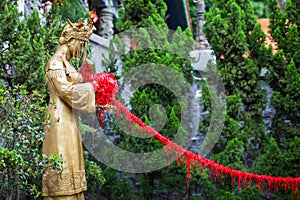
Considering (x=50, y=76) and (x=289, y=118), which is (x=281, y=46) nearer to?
(x=289, y=118)

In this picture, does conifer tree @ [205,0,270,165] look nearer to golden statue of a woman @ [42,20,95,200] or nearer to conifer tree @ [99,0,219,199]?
conifer tree @ [99,0,219,199]

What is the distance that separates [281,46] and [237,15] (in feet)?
2.62

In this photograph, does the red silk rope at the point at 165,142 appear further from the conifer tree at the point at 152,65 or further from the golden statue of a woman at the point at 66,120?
the conifer tree at the point at 152,65

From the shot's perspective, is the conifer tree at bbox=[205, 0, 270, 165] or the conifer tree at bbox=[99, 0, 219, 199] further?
the conifer tree at bbox=[205, 0, 270, 165]

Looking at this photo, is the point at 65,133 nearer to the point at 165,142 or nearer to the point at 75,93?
the point at 75,93

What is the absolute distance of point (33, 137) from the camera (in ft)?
13.7

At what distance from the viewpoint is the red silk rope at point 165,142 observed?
14.8 ft

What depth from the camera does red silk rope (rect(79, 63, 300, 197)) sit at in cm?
450

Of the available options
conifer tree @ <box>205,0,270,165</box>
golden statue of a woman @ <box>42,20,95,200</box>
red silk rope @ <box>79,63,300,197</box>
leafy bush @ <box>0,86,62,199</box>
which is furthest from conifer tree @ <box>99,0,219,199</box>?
leafy bush @ <box>0,86,62,199</box>

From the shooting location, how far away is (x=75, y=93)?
166 inches

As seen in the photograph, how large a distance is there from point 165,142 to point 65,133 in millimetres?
1817

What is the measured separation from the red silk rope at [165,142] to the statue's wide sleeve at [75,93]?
0.60ft

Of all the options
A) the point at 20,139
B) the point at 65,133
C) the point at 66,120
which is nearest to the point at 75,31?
the point at 66,120

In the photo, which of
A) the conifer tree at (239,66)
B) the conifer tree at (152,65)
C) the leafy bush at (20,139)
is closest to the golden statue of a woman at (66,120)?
the leafy bush at (20,139)
